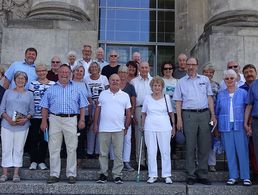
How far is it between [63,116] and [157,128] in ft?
5.18

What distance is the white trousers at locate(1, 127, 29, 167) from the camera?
22.8 feet

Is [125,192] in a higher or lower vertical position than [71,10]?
lower

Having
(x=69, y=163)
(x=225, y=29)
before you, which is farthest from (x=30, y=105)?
(x=225, y=29)

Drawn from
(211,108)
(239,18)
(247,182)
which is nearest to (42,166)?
(211,108)

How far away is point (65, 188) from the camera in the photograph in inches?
264

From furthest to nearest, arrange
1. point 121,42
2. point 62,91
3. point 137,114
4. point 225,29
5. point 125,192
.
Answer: point 121,42 < point 225,29 < point 137,114 < point 62,91 < point 125,192

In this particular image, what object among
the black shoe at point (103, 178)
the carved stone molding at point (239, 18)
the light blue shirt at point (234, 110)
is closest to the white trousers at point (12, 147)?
the black shoe at point (103, 178)

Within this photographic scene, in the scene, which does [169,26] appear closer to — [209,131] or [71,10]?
[71,10]

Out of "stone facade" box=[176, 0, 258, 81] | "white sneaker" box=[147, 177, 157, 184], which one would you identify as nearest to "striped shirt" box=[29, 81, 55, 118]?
"white sneaker" box=[147, 177, 157, 184]

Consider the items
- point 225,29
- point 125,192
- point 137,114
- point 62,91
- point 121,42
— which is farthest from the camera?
point 121,42

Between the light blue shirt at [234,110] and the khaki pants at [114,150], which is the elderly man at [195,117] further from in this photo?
the khaki pants at [114,150]

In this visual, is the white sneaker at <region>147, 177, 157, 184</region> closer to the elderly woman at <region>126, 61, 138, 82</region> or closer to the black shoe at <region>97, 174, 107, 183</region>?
the black shoe at <region>97, 174, 107, 183</region>

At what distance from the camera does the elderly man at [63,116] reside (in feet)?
22.6

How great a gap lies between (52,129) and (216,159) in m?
3.27
